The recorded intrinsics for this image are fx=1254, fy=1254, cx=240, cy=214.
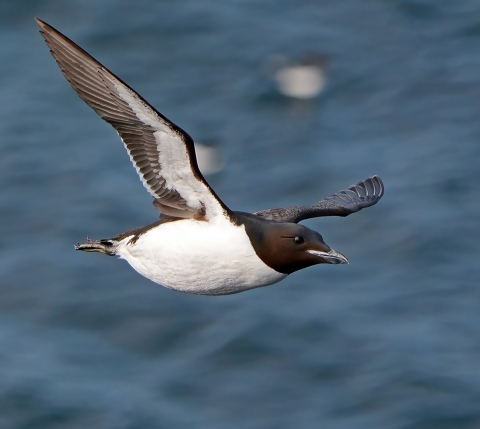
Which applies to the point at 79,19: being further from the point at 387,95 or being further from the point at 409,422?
the point at 409,422

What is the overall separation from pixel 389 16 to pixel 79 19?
34.0 feet

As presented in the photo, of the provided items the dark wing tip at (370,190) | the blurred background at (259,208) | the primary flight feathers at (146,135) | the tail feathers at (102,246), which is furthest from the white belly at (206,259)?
the blurred background at (259,208)

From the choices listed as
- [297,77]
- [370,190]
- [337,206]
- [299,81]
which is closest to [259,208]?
[299,81]

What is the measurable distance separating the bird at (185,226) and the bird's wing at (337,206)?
4.51ft

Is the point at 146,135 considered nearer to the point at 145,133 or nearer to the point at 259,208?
the point at 145,133

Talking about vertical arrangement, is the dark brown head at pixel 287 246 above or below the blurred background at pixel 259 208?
below

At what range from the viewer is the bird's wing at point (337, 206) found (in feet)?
48.9

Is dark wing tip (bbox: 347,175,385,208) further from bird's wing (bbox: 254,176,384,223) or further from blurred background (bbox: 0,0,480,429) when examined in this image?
blurred background (bbox: 0,0,480,429)

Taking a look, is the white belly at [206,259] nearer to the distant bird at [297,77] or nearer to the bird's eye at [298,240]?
the bird's eye at [298,240]

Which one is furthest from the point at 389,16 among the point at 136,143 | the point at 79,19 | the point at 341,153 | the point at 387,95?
the point at 136,143

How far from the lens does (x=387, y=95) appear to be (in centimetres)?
4053

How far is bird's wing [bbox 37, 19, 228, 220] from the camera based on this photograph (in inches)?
487

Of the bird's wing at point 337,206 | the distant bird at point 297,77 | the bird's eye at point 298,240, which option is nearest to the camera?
the bird's eye at point 298,240

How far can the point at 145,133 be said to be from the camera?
12758 millimetres
